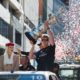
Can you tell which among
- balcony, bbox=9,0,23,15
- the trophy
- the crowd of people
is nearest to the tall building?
balcony, bbox=9,0,23,15

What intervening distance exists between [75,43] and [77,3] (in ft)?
14.7

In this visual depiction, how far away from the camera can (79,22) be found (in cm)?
4659

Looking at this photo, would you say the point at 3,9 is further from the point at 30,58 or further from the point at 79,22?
the point at 30,58

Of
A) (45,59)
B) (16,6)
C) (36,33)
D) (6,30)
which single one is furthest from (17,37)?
(45,59)

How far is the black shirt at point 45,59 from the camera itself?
1052 centimetres

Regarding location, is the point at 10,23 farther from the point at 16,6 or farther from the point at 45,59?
the point at 45,59

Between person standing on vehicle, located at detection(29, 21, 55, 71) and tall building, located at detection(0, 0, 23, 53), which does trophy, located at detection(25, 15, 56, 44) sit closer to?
person standing on vehicle, located at detection(29, 21, 55, 71)

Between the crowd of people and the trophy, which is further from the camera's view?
the trophy

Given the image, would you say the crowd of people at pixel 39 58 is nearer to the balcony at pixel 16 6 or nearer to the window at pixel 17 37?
the balcony at pixel 16 6

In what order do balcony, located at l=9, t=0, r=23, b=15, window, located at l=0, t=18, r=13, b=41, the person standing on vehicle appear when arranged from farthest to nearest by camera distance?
balcony, located at l=9, t=0, r=23, b=15, window, located at l=0, t=18, r=13, b=41, the person standing on vehicle

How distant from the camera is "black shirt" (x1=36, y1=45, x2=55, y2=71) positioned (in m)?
10.5

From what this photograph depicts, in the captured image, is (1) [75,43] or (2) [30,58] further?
(1) [75,43]

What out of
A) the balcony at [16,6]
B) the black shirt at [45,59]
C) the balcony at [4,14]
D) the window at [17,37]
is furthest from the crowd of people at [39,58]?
the window at [17,37]

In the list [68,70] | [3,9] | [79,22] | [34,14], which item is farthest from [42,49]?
[34,14]
